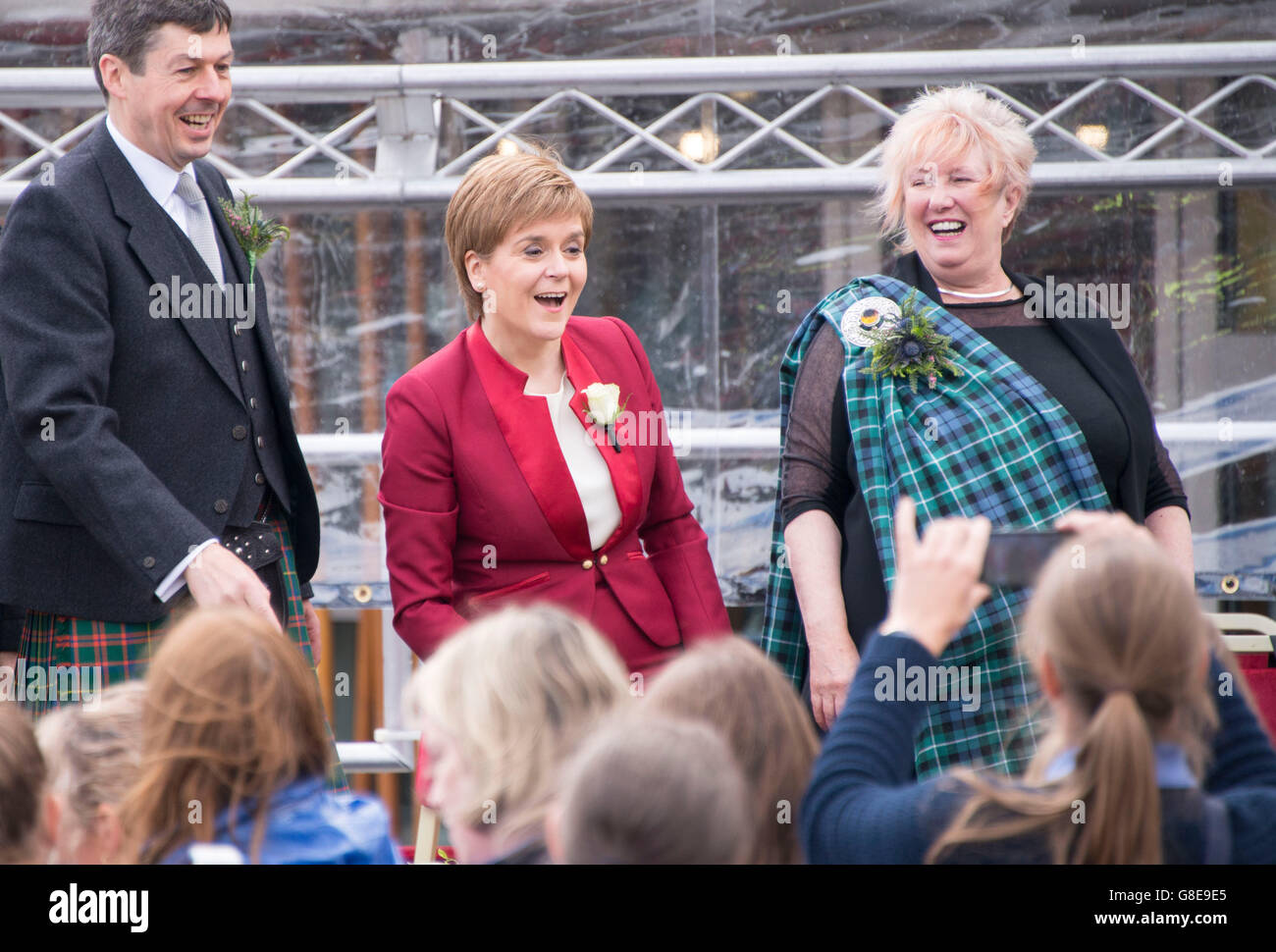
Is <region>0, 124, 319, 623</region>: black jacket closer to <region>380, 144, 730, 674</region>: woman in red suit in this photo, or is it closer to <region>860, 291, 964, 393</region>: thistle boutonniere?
<region>380, 144, 730, 674</region>: woman in red suit

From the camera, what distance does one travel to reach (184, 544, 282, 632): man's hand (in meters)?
1.92

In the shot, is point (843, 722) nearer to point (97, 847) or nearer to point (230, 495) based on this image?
point (97, 847)

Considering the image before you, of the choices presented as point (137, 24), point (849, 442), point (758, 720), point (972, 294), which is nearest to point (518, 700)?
point (758, 720)

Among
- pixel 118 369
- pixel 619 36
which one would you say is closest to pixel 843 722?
pixel 118 369

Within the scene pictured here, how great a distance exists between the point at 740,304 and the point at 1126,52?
111 centimetres

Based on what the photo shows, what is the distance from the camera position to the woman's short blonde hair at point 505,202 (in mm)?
2346

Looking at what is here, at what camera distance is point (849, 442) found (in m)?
2.42

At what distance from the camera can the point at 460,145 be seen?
3680mm

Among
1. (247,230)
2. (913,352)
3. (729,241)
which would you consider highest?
(729,241)

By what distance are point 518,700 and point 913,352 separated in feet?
3.87

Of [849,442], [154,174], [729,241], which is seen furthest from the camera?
[729,241]

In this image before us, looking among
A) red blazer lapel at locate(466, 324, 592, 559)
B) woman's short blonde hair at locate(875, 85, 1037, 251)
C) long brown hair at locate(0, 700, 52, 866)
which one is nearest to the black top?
woman's short blonde hair at locate(875, 85, 1037, 251)

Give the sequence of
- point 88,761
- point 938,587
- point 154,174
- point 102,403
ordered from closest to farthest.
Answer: point 938,587 → point 88,761 → point 102,403 → point 154,174

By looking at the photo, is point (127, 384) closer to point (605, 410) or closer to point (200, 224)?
point (200, 224)
